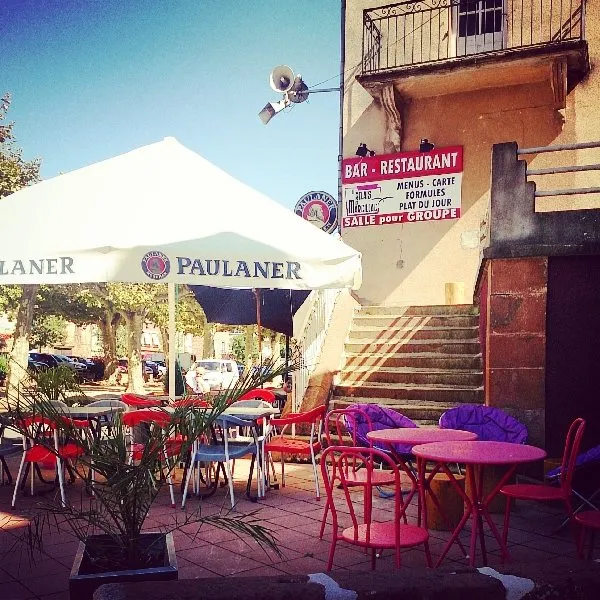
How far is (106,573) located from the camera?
9.20ft

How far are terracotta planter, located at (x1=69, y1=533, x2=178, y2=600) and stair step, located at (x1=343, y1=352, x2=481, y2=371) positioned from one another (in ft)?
21.4

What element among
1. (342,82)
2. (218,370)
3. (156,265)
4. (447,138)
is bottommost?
(218,370)

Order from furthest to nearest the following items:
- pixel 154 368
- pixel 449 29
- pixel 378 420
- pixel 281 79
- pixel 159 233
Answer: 1. pixel 154 368
2. pixel 281 79
3. pixel 449 29
4. pixel 378 420
5. pixel 159 233

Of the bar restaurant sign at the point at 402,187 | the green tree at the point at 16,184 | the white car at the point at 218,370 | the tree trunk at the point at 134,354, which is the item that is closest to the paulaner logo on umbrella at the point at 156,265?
the bar restaurant sign at the point at 402,187

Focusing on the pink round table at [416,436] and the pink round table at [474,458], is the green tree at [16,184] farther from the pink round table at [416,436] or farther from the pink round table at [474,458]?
the pink round table at [474,458]

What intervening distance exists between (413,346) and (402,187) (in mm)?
4466

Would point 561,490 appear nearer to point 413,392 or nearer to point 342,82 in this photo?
point 413,392

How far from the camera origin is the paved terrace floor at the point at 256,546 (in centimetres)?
408

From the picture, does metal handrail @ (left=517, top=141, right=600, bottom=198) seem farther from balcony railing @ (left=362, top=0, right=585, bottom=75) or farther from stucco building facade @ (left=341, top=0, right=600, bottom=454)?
balcony railing @ (left=362, top=0, right=585, bottom=75)

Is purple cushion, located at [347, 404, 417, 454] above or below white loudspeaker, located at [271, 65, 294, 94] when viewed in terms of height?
below

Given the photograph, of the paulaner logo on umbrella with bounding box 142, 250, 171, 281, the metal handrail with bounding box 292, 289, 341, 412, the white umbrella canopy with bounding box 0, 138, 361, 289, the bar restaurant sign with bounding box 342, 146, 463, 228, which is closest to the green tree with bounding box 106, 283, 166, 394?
the bar restaurant sign with bounding box 342, 146, 463, 228

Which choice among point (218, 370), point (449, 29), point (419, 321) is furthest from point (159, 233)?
point (218, 370)

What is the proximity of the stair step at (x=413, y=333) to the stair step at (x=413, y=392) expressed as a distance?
4.19 feet

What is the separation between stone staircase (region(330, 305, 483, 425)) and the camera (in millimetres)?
8484
